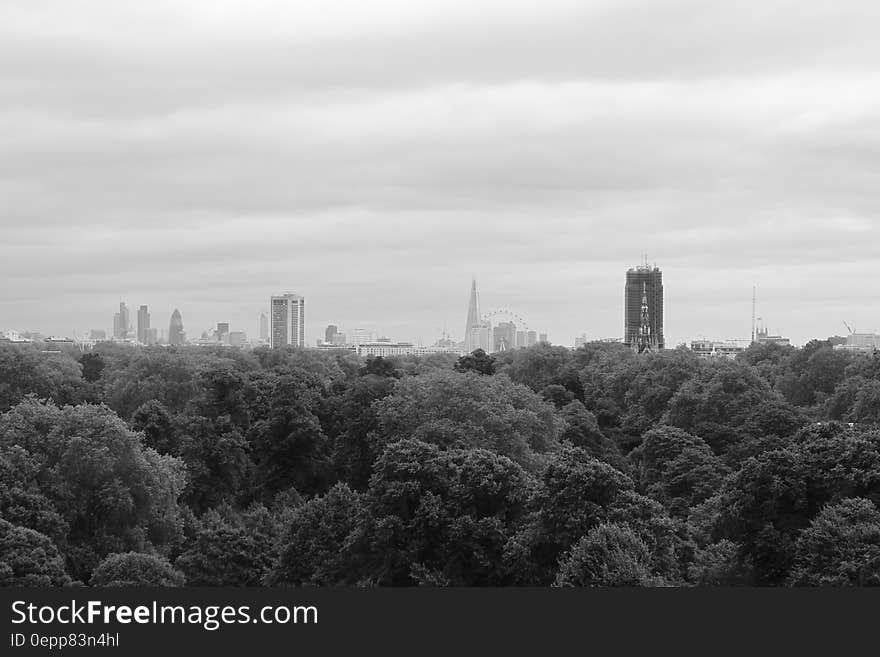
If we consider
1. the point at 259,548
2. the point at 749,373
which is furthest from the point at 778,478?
the point at 749,373

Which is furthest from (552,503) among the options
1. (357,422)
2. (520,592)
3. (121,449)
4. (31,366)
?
(31,366)

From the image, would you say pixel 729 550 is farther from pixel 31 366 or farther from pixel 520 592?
pixel 31 366

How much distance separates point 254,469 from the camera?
6806 centimetres

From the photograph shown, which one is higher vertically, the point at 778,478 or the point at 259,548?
the point at 778,478

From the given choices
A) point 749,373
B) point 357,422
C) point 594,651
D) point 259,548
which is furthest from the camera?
point 749,373

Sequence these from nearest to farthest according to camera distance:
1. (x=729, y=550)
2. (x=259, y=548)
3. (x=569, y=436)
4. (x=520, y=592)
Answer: (x=520, y=592) < (x=729, y=550) < (x=259, y=548) < (x=569, y=436)

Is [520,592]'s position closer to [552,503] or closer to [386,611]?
[386,611]

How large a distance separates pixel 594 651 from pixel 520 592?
2801 mm

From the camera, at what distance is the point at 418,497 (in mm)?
39438

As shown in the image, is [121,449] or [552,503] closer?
[552,503]

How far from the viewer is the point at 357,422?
218ft

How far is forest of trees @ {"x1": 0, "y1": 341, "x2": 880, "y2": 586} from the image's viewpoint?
36.5 m

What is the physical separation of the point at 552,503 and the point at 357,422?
30.5m

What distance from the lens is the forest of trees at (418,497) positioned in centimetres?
3647
